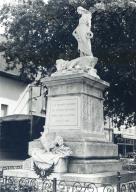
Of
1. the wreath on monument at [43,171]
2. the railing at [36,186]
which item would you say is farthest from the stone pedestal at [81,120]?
the railing at [36,186]

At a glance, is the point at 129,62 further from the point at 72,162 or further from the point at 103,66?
the point at 72,162

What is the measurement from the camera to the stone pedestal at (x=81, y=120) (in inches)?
443

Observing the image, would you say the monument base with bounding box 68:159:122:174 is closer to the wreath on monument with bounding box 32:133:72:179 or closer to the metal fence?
the wreath on monument with bounding box 32:133:72:179

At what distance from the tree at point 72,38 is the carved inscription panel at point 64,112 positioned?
7.98 m

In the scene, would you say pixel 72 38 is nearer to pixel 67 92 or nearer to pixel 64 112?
pixel 67 92

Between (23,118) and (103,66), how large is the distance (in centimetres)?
719

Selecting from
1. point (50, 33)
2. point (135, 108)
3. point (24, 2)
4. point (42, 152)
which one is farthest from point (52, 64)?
point (42, 152)

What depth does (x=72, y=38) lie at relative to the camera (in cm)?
2106

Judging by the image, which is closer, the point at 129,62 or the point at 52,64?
the point at 129,62

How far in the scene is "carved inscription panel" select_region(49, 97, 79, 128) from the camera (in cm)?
1188

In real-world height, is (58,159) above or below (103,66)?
below

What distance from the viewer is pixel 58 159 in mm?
10930

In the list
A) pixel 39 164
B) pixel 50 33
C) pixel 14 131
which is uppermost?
pixel 50 33

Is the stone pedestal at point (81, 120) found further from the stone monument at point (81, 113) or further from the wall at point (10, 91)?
the wall at point (10, 91)
